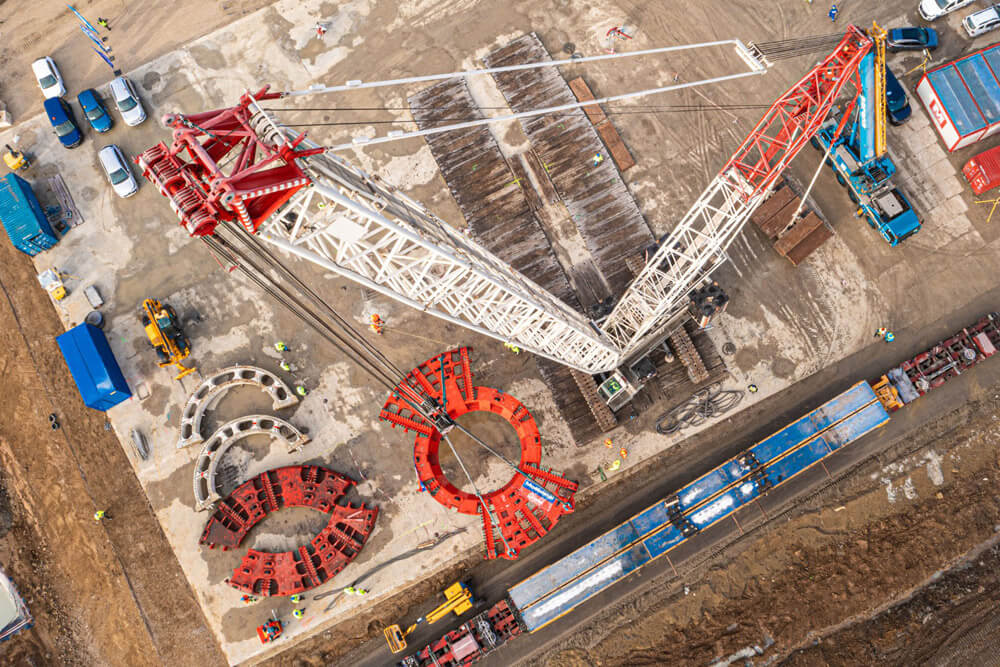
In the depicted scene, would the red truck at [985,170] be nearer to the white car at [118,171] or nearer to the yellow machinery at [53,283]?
the white car at [118,171]

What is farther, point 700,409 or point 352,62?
point 352,62

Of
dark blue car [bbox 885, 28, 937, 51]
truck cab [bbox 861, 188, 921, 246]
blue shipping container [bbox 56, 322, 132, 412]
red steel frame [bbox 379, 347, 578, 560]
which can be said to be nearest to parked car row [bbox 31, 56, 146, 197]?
blue shipping container [bbox 56, 322, 132, 412]

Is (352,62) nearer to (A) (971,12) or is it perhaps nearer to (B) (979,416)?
(A) (971,12)

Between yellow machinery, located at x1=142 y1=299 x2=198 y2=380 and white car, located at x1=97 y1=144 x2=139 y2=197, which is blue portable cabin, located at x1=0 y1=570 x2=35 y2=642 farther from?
white car, located at x1=97 y1=144 x2=139 y2=197

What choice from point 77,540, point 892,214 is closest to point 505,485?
point 77,540

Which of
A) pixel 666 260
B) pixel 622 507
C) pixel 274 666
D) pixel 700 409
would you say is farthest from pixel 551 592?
pixel 666 260

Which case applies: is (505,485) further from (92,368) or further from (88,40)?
(88,40)

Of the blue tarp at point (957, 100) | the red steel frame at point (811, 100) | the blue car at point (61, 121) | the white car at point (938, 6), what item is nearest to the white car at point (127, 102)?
the blue car at point (61, 121)
